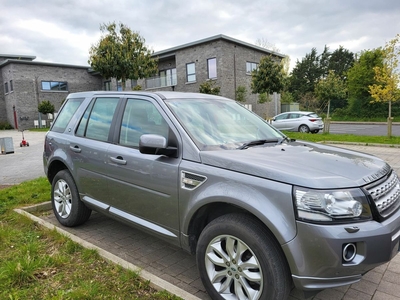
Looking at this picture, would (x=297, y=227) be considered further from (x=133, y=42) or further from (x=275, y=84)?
(x=133, y=42)

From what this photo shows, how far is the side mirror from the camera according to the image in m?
2.67

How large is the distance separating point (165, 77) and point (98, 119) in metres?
25.2

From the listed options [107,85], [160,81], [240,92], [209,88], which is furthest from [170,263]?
[107,85]

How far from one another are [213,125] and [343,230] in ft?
5.20

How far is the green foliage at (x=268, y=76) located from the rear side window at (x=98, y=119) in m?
17.6

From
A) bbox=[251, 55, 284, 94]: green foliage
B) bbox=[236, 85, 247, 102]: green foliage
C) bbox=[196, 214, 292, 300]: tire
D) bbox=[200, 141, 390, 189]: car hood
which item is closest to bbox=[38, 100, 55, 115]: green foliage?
bbox=[236, 85, 247, 102]: green foliage

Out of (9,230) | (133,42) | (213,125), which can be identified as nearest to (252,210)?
(213,125)

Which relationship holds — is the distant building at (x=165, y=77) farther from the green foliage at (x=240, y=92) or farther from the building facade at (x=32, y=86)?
the green foliage at (x=240, y=92)

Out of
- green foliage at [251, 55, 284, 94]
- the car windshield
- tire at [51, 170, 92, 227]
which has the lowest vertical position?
tire at [51, 170, 92, 227]

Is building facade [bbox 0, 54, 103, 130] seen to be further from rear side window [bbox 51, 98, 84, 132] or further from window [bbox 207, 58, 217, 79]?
rear side window [bbox 51, 98, 84, 132]

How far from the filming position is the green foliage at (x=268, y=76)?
788 inches

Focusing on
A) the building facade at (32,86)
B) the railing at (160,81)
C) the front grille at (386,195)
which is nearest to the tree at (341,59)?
the railing at (160,81)

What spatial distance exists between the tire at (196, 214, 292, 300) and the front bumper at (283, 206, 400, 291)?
0.12 m

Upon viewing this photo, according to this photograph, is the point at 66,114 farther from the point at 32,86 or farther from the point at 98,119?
the point at 32,86
